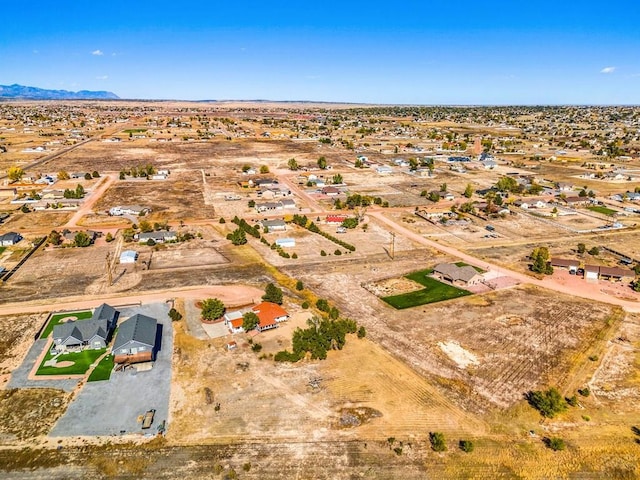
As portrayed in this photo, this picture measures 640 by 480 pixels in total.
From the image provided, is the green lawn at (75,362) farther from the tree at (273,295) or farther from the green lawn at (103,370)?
the tree at (273,295)

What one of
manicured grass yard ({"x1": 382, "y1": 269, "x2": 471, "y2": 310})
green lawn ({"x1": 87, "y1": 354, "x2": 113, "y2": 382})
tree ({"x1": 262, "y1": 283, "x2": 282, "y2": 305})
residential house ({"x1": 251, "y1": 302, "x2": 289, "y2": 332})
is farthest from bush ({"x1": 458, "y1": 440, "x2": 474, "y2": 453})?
green lawn ({"x1": 87, "y1": 354, "x2": 113, "y2": 382})

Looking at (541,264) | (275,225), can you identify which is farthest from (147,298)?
(541,264)

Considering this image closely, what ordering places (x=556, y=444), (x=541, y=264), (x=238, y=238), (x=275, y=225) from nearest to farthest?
(x=556, y=444), (x=541, y=264), (x=238, y=238), (x=275, y=225)

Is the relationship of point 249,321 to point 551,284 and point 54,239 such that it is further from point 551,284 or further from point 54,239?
point 54,239

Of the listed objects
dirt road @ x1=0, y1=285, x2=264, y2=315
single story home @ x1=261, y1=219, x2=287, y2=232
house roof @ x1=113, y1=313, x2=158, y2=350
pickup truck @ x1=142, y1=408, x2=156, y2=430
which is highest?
house roof @ x1=113, y1=313, x2=158, y2=350

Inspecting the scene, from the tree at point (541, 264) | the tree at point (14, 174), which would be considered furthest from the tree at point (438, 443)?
the tree at point (14, 174)

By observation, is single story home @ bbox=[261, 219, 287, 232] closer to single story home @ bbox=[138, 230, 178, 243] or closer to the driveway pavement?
single story home @ bbox=[138, 230, 178, 243]
